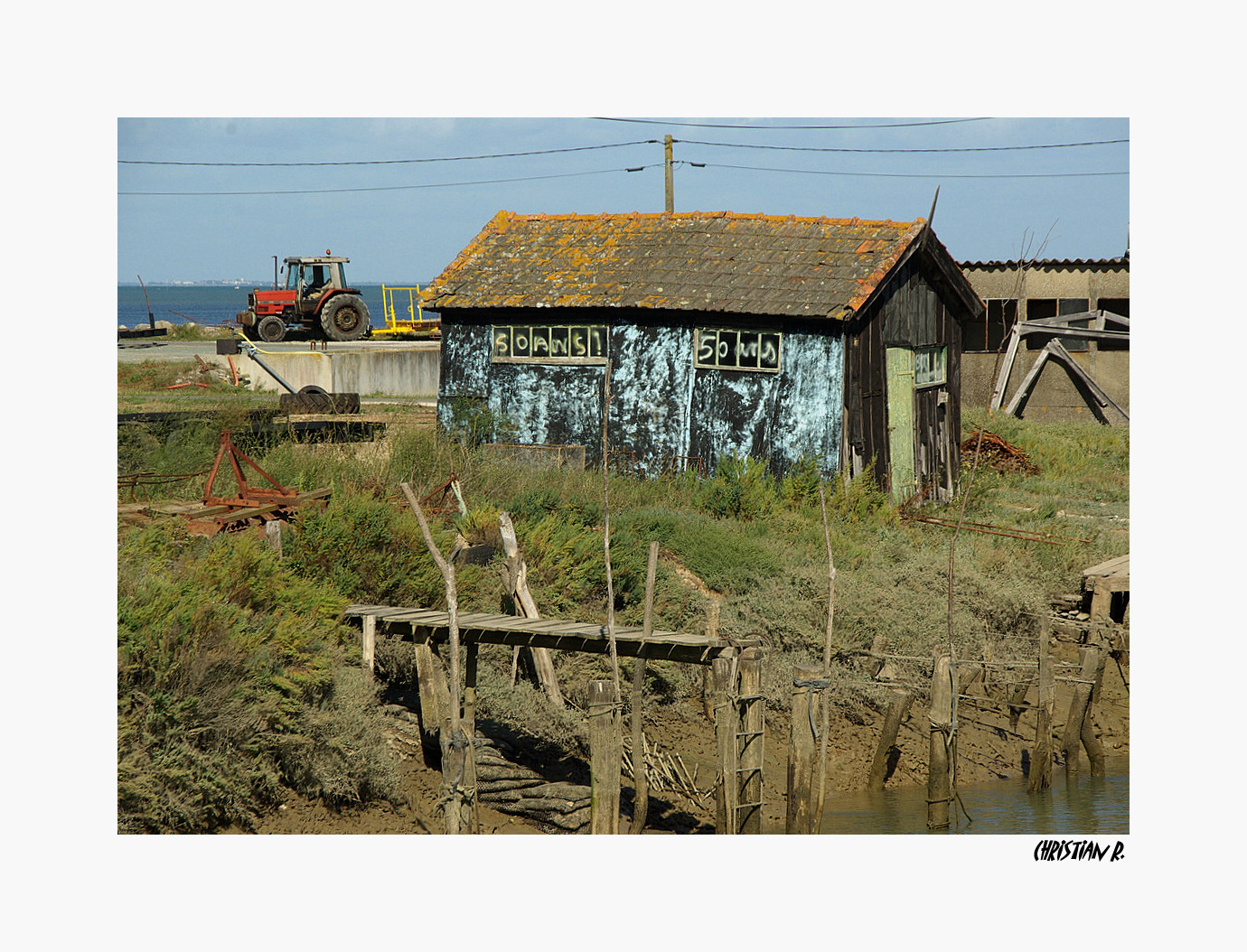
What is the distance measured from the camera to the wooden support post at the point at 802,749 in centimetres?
863

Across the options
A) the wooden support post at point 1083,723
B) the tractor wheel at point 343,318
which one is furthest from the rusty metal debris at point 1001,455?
the tractor wheel at point 343,318

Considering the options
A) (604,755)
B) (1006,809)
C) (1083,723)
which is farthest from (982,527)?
(604,755)

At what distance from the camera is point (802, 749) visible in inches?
342

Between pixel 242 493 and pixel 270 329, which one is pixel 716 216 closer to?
pixel 242 493

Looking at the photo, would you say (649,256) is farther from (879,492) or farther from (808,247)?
(879,492)

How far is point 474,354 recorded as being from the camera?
18.4m

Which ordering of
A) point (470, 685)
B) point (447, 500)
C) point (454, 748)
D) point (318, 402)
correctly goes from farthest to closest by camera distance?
point (318, 402), point (447, 500), point (470, 685), point (454, 748)

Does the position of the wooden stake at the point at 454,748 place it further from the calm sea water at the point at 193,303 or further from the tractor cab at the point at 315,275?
the calm sea water at the point at 193,303

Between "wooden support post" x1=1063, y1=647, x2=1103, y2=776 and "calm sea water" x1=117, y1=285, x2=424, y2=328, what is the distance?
76.4 meters

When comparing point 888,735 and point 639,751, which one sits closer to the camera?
point 639,751

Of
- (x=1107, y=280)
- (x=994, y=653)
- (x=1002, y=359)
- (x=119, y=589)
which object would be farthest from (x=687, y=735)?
(x=1107, y=280)

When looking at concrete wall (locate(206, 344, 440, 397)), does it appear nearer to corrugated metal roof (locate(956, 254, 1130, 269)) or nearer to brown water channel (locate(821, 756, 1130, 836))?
corrugated metal roof (locate(956, 254, 1130, 269))

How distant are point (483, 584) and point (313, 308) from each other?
25269mm

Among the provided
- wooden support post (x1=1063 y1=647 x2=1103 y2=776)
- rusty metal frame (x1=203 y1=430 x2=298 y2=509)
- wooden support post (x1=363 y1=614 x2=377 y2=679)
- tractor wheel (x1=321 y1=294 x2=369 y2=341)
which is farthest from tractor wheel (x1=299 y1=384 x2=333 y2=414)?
wooden support post (x1=1063 y1=647 x2=1103 y2=776)
